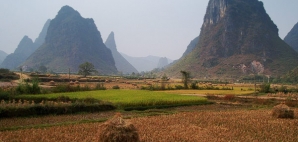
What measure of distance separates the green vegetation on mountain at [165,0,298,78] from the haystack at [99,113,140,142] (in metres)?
114

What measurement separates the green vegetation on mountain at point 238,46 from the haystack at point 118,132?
11394cm

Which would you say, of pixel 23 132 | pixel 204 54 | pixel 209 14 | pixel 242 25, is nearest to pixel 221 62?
pixel 204 54

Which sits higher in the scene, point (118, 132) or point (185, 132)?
point (118, 132)

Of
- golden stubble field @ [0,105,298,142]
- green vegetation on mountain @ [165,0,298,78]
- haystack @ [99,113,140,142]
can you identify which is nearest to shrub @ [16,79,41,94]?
golden stubble field @ [0,105,298,142]

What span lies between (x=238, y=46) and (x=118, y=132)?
148m

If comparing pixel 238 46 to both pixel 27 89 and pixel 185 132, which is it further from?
pixel 185 132

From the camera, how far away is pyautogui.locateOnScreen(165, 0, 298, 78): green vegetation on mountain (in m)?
127

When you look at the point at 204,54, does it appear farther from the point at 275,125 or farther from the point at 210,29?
the point at 275,125

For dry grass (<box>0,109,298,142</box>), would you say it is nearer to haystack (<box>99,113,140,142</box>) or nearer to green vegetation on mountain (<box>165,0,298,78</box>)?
haystack (<box>99,113,140,142</box>)

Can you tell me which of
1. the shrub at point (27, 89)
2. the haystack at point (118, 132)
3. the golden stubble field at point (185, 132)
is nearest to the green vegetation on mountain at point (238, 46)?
the shrub at point (27, 89)

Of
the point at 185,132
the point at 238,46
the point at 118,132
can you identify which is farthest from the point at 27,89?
the point at 238,46

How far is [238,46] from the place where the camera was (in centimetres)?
14862

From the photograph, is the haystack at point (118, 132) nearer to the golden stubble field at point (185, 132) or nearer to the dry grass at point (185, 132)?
the dry grass at point (185, 132)

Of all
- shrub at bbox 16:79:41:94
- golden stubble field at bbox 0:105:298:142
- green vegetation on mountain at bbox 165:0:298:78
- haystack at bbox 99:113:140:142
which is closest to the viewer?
haystack at bbox 99:113:140:142
